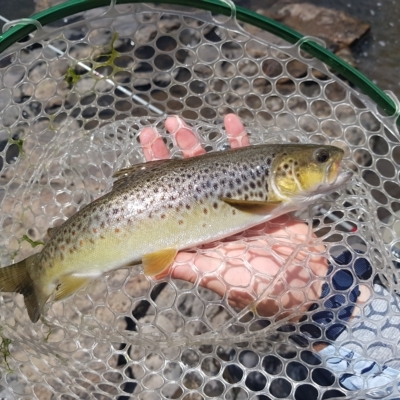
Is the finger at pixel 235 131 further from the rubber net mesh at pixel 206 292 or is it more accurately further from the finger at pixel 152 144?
the finger at pixel 152 144

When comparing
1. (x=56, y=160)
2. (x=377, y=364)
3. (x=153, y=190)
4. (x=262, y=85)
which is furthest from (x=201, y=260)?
(x=262, y=85)

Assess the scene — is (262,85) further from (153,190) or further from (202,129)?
(153,190)

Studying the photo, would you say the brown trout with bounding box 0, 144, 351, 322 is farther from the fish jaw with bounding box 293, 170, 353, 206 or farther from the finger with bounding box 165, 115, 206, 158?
the finger with bounding box 165, 115, 206, 158

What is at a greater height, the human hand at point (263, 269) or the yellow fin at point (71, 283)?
the human hand at point (263, 269)

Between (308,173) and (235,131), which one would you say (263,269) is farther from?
(235,131)

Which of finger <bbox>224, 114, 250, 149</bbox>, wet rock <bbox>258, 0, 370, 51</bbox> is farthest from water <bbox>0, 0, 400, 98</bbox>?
finger <bbox>224, 114, 250, 149</bbox>

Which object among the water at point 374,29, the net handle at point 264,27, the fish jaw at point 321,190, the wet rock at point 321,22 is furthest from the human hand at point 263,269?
the wet rock at point 321,22
